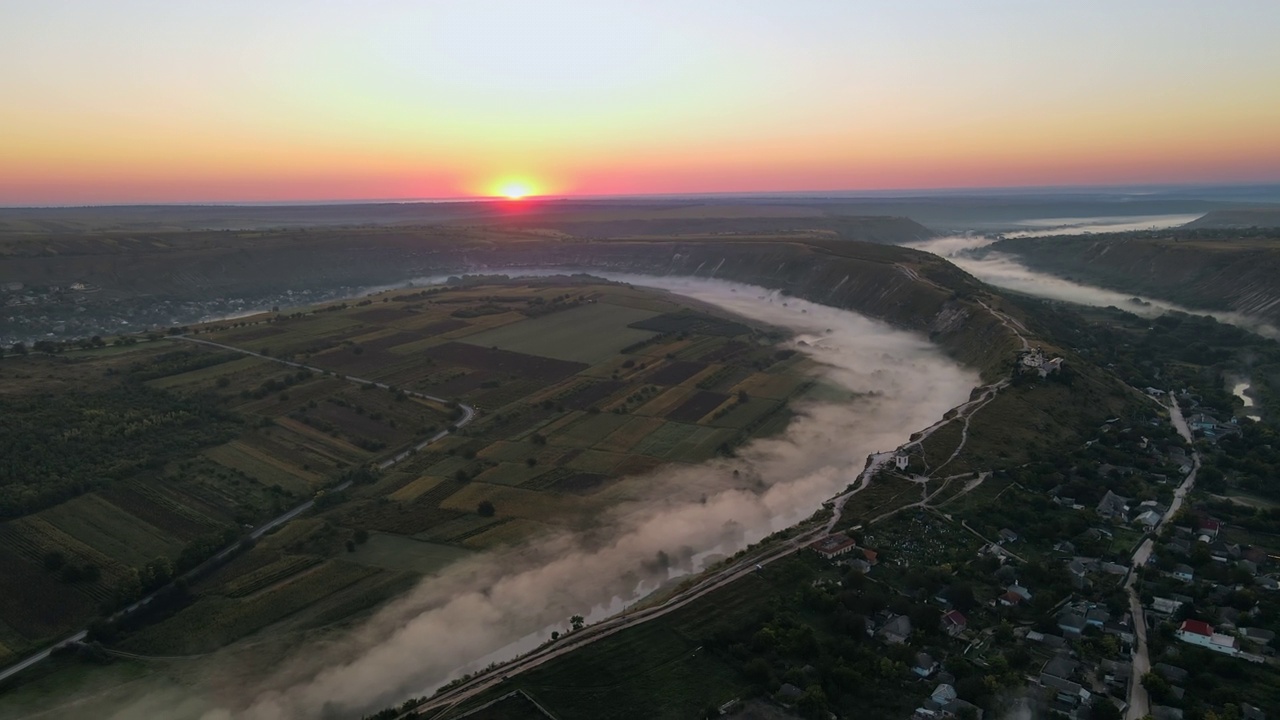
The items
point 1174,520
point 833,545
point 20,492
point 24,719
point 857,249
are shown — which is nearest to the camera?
point 24,719

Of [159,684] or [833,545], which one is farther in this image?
[833,545]

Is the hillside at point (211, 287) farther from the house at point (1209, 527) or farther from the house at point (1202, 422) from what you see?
the house at point (1209, 527)

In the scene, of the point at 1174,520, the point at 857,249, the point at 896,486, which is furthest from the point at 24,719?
the point at 857,249

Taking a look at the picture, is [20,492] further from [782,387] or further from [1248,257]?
[1248,257]

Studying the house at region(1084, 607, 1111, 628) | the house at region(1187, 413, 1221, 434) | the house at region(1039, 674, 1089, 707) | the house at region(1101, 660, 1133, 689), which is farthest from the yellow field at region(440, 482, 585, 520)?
the house at region(1187, 413, 1221, 434)

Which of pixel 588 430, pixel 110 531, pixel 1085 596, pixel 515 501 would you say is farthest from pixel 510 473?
pixel 1085 596

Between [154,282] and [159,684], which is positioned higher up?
[154,282]

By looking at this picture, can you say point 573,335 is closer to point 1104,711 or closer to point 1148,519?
point 1148,519

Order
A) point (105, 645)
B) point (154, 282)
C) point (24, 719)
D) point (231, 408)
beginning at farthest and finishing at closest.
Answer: point (154, 282)
point (231, 408)
point (105, 645)
point (24, 719)
